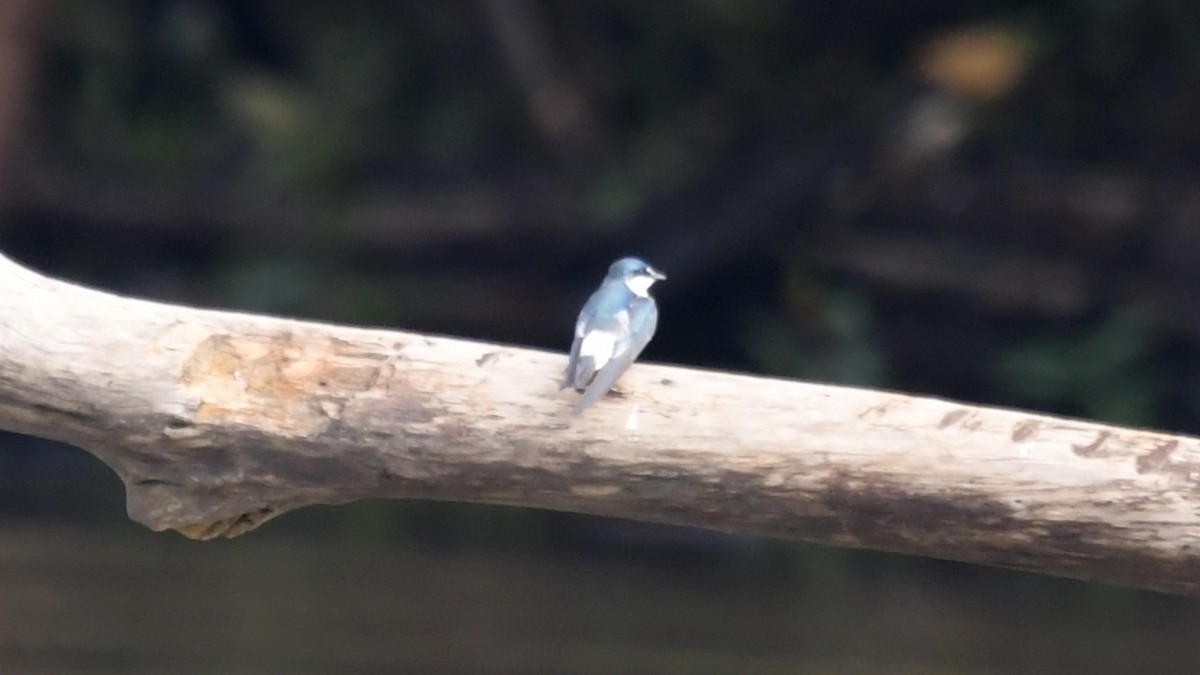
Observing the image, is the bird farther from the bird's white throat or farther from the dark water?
the dark water

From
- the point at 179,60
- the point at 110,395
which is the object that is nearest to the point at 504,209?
the point at 179,60

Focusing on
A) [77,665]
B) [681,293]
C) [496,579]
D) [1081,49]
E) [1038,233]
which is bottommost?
[77,665]

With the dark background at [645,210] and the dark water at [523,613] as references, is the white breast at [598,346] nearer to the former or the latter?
the dark water at [523,613]

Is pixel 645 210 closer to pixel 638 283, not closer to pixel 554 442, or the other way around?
pixel 638 283

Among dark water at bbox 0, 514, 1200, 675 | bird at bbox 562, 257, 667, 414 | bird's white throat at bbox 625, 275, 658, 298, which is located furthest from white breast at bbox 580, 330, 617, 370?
dark water at bbox 0, 514, 1200, 675

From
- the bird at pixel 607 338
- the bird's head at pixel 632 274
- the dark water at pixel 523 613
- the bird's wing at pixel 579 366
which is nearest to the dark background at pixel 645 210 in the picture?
the dark water at pixel 523 613

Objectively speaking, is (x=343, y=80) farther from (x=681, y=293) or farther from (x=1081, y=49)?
(x=1081, y=49)

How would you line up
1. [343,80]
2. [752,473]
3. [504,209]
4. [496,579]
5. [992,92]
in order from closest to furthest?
[752,473]
[496,579]
[992,92]
[504,209]
[343,80]

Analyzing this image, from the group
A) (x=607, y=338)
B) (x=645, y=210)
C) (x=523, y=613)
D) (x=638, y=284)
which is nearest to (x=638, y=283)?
(x=638, y=284)
